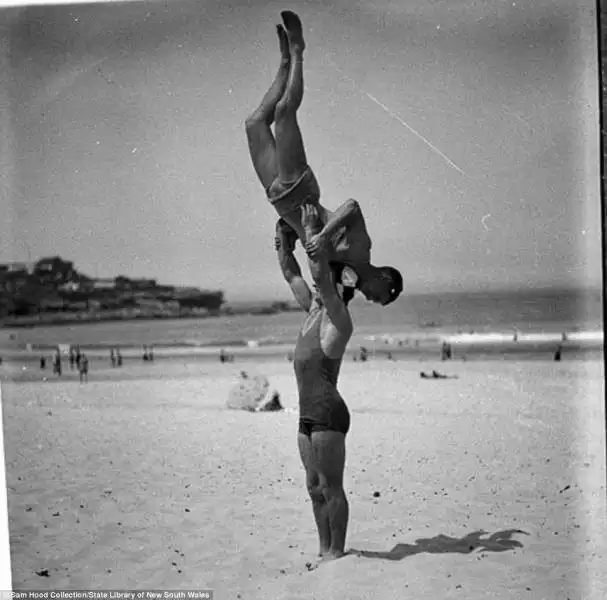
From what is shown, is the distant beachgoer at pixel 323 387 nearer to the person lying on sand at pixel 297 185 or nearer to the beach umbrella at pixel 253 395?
the person lying on sand at pixel 297 185

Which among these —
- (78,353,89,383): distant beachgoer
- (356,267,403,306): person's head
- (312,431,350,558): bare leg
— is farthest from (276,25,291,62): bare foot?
(78,353,89,383): distant beachgoer

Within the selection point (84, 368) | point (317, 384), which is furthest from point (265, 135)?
point (84, 368)

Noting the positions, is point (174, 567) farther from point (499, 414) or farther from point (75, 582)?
point (499, 414)

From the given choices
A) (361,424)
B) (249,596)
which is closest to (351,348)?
(361,424)

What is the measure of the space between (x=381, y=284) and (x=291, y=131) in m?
0.52

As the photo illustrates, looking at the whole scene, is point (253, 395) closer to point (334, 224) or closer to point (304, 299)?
point (304, 299)

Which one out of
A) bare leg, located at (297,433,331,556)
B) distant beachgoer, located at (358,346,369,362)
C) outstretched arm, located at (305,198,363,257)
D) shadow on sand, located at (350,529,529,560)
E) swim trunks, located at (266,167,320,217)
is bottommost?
shadow on sand, located at (350,529,529,560)

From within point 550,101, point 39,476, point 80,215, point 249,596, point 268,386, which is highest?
point 550,101

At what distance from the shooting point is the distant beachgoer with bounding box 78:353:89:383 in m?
3.63

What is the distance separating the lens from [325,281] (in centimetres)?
297

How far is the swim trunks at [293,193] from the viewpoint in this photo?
9.90ft

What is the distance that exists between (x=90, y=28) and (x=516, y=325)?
172 centimetres

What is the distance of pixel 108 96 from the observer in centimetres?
349

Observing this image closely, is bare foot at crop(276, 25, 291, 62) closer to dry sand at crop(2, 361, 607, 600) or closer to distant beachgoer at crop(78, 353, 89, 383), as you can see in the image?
dry sand at crop(2, 361, 607, 600)
